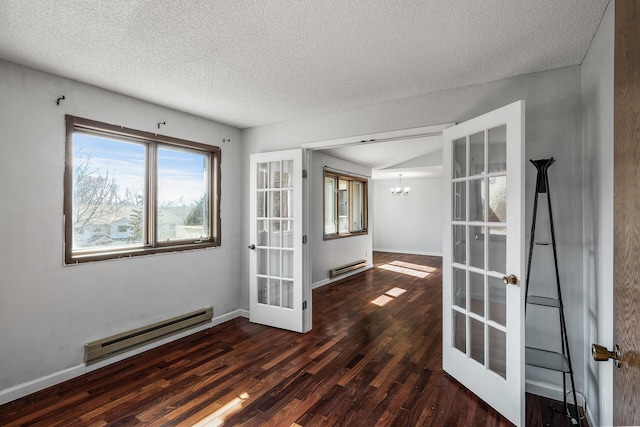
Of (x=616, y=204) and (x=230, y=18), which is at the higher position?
(x=230, y=18)

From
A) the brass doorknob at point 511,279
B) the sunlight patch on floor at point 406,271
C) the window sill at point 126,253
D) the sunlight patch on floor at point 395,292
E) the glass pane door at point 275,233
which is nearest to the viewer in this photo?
the brass doorknob at point 511,279

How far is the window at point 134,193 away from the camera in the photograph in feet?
8.95

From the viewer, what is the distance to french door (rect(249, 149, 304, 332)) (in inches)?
141

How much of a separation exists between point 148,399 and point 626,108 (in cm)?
308

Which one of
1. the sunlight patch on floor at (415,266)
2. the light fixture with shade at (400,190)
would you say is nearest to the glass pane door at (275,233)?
the sunlight patch on floor at (415,266)

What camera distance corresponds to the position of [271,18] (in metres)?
1.76

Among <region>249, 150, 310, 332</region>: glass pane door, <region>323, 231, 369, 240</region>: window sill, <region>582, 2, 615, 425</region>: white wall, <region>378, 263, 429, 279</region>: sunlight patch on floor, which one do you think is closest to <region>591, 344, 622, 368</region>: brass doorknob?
<region>582, 2, 615, 425</region>: white wall

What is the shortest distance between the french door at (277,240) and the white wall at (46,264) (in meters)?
1.19

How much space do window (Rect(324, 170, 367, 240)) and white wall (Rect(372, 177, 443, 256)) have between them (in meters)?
1.86

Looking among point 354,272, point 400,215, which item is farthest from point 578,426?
point 400,215

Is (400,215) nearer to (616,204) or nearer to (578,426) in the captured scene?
(578,426)

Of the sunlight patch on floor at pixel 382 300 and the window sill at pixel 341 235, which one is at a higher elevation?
the window sill at pixel 341 235

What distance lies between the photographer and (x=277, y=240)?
149 inches

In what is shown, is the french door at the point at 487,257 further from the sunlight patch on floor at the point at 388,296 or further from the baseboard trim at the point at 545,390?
the sunlight patch on floor at the point at 388,296
